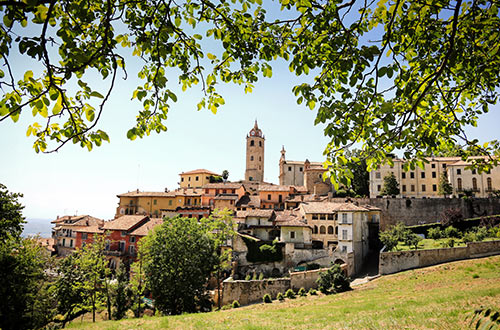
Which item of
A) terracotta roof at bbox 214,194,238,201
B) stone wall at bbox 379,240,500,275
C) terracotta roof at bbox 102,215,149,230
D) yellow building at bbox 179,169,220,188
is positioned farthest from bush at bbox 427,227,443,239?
yellow building at bbox 179,169,220,188

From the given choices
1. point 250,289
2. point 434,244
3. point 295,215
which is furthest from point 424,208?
point 250,289

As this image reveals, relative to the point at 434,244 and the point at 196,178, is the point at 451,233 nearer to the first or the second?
the point at 434,244

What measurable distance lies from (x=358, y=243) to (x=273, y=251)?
10.2 m

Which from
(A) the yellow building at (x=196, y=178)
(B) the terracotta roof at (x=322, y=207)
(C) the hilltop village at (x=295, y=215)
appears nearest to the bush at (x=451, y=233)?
(C) the hilltop village at (x=295, y=215)

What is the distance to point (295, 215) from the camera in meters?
41.7

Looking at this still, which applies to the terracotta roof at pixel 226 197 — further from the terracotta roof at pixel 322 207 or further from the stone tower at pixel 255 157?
the stone tower at pixel 255 157

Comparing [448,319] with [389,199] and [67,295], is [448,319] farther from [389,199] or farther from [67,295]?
[389,199]

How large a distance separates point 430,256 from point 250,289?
16.8 m

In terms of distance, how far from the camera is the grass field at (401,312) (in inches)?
388

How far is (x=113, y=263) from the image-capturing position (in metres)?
40.5

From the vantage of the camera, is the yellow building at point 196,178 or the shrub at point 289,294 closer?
the shrub at point 289,294

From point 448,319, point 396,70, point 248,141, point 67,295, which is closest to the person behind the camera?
point 396,70

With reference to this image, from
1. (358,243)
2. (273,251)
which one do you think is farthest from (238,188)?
(358,243)

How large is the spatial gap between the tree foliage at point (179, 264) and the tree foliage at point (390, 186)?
39943mm
